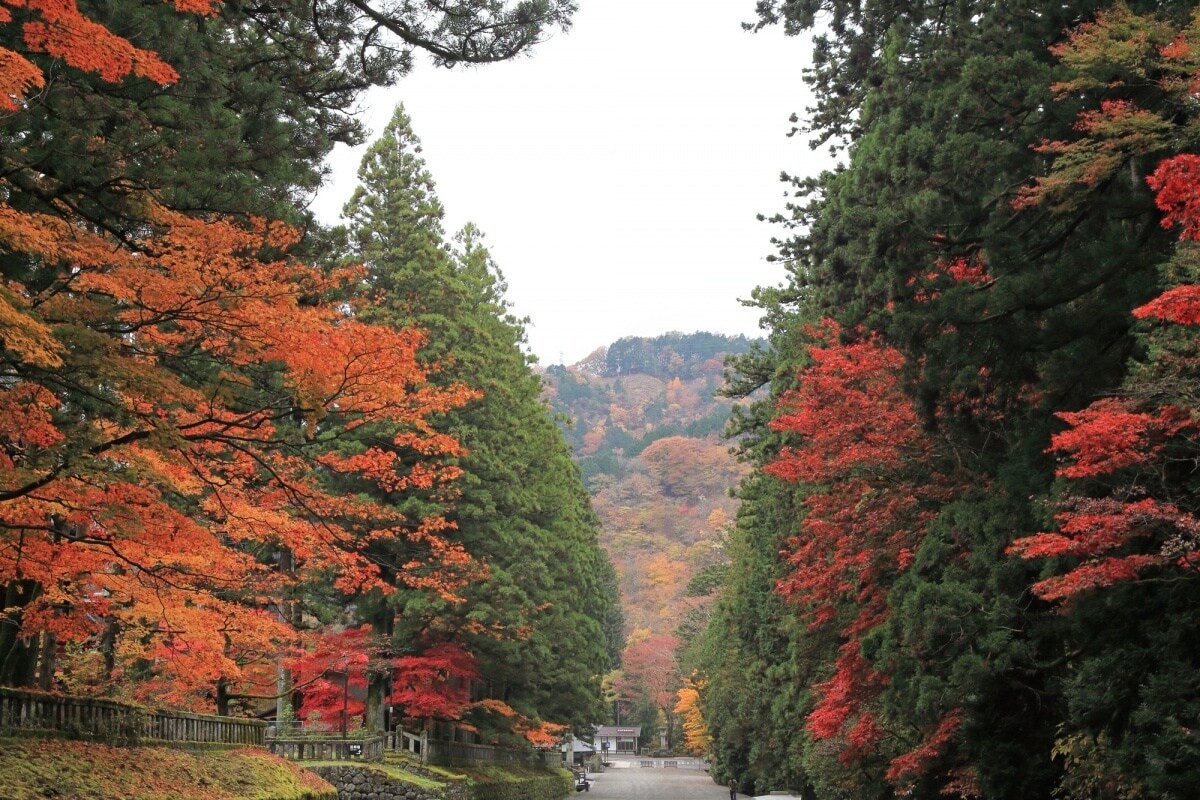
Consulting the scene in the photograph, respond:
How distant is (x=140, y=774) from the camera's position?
14.6 m

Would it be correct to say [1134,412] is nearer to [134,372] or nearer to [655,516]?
[134,372]

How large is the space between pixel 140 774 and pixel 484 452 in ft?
51.9

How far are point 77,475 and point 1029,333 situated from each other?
33.9 feet

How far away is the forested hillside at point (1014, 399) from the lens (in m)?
10.9

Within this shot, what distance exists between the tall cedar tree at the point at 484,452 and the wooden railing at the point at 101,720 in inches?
344

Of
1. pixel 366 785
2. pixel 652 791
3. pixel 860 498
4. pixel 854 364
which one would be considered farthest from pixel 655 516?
pixel 854 364

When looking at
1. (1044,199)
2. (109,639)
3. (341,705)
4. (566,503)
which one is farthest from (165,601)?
(566,503)

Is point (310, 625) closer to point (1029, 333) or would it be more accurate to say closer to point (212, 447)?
point (212, 447)

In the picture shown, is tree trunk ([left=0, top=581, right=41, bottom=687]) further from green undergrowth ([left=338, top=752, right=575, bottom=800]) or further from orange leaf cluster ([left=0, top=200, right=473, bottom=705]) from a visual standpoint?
green undergrowth ([left=338, top=752, right=575, bottom=800])

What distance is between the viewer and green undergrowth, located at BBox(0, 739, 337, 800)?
11.9 meters

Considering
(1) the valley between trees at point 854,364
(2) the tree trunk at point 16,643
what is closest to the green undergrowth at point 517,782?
(1) the valley between trees at point 854,364

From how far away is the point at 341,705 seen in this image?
30.1m

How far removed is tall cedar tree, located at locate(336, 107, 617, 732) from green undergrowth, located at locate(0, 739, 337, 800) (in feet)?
27.7

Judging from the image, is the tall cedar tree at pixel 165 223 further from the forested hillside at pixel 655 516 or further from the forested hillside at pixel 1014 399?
the forested hillside at pixel 655 516
